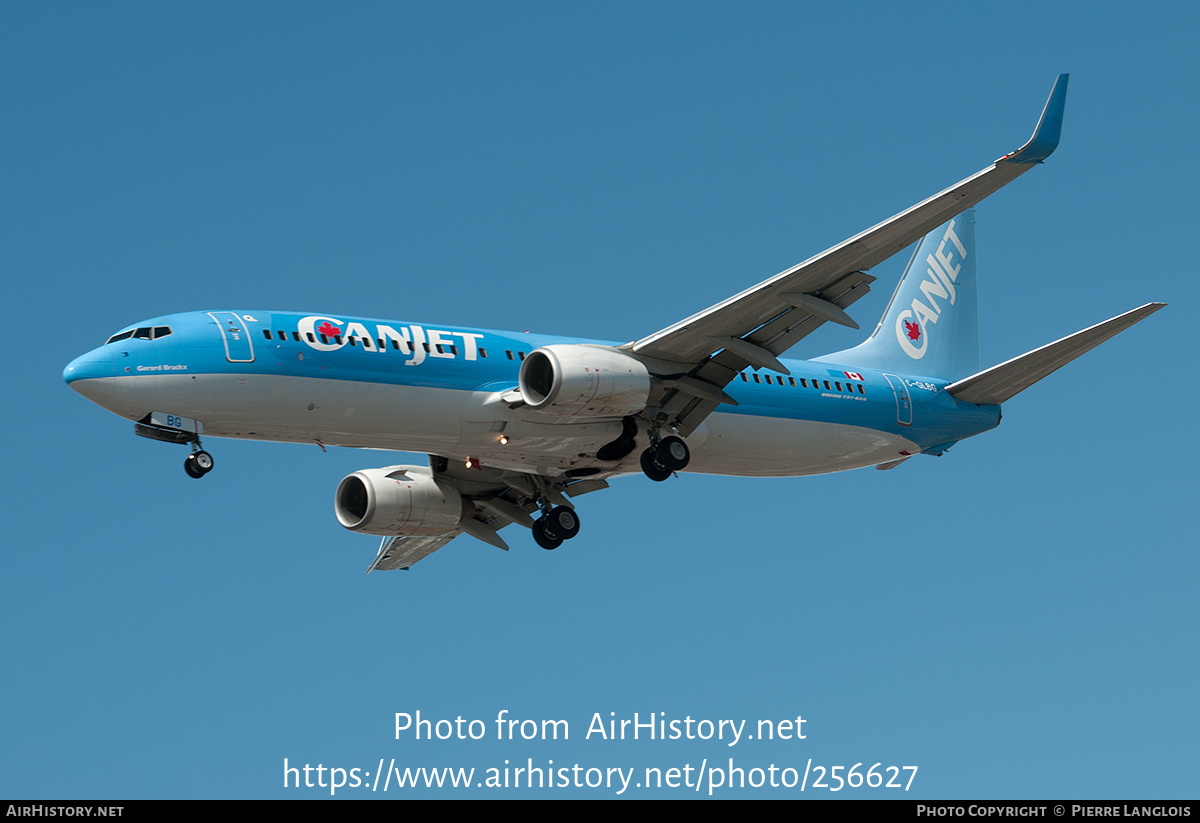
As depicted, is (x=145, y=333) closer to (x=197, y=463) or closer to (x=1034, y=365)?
(x=197, y=463)

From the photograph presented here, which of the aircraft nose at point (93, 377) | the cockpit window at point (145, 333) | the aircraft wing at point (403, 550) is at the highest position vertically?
the aircraft wing at point (403, 550)

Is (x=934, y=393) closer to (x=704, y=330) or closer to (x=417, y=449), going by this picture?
(x=704, y=330)

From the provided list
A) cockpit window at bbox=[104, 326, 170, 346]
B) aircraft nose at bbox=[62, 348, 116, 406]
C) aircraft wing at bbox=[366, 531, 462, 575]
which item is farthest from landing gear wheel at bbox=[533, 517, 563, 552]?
aircraft nose at bbox=[62, 348, 116, 406]

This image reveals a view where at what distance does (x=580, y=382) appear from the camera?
32.8 m

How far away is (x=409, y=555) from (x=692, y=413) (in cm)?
1329

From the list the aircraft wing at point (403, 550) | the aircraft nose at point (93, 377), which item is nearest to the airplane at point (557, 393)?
the aircraft nose at point (93, 377)

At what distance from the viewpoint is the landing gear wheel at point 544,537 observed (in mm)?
39812

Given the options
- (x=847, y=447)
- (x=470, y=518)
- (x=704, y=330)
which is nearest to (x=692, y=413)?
(x=704, y=330)

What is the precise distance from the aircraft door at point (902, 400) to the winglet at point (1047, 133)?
504 inches

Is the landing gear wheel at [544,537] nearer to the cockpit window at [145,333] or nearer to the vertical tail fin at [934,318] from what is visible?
the vertical tail fin at [934,318]

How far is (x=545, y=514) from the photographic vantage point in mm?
39875

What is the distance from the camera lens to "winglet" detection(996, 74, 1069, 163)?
28359 millimetres
